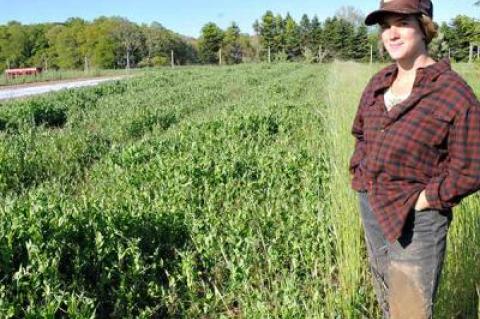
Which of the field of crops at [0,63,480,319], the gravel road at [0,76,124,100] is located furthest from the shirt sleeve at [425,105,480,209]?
the gravel road at [0,76,124,100]

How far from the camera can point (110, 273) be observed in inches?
147

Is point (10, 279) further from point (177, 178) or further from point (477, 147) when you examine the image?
point (477, 147)

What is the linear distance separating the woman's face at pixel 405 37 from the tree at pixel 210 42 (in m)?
72.1

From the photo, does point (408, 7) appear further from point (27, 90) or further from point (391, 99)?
point (27, 90)

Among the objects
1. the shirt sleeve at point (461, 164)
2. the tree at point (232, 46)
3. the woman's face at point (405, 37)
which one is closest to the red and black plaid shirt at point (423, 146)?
the shirt sleeve at point (461, 164)

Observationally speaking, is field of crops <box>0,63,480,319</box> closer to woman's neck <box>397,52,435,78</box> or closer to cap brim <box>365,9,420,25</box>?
woman's neck <box>397,52,435,78</box>

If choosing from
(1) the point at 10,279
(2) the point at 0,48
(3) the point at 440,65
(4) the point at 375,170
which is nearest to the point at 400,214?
(4) the point at 375,170

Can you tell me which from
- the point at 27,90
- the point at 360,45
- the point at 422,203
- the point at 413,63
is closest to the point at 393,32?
the point at 413,63

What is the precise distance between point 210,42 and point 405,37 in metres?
73.0

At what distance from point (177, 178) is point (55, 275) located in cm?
251

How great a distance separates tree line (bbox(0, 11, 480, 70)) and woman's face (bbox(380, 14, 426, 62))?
2430 inches

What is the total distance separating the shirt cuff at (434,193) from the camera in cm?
236

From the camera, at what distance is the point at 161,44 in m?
72.1

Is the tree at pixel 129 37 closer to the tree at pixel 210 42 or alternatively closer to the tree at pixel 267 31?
the tree at pixel 210 42
